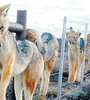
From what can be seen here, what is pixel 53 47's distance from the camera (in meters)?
3.15

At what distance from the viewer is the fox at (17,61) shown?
1816 millimetres

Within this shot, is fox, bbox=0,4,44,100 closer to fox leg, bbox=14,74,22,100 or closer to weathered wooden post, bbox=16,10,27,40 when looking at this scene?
fox leg, bbox=14,74,22,100

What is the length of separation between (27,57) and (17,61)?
0.68ft

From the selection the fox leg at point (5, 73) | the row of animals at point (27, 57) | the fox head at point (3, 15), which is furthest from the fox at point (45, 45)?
the fox head at point (3, 15)

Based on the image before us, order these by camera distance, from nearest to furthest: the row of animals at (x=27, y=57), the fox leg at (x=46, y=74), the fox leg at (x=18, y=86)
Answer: the row of animals at (x=27, y=57) → the fox leg at (x=18, y=86) → the fox leg at (x=46, y=74)

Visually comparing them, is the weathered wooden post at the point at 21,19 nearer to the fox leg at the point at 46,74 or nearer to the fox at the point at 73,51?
the fox leg at the point at 46,74

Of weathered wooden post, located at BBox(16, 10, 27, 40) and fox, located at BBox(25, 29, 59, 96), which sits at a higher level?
weathered wooden post, located at BBox(16, 10, 27, 40)

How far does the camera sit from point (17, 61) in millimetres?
2119

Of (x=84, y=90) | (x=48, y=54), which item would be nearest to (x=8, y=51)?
(x=48, y=54)

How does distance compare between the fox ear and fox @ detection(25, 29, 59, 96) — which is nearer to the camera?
the fox ear

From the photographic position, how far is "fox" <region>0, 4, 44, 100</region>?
1.82 meters

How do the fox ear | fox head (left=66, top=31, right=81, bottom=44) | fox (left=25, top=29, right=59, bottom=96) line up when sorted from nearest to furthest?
the fox ear
fox (left=25, top=29, right=59, bottom=96)
fox head (left=66, top=31, right=81, bottom=44)

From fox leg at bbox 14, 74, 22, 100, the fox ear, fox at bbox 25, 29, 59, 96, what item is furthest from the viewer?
fox at bbox 25, 29, 59, 96

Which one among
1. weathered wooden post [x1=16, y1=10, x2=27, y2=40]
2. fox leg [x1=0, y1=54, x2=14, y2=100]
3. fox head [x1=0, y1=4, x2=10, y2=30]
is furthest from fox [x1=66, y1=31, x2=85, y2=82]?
fox head [x1=0, y1=4, x2=10, y2=30]
